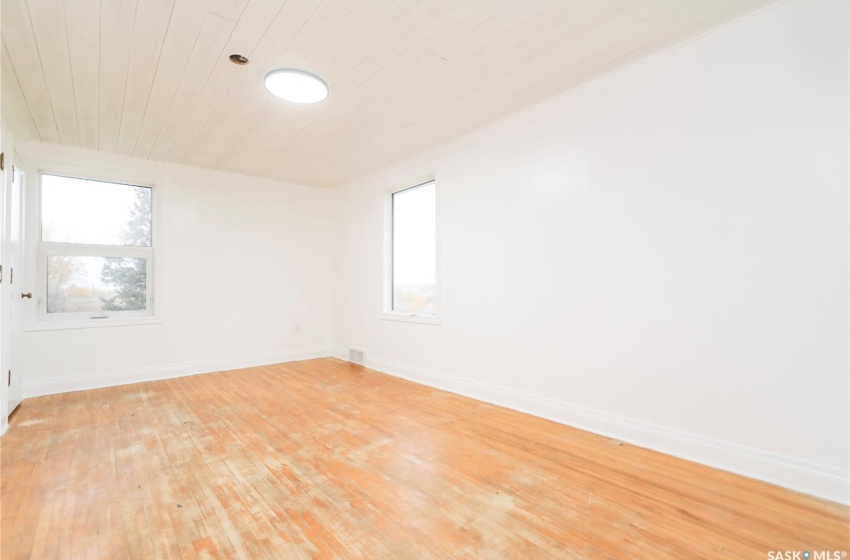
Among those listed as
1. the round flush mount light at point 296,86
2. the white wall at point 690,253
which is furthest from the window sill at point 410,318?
the round flush mount light at point 296,86

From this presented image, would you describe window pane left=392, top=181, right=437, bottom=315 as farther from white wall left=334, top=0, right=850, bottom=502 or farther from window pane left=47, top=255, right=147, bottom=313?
window pane left=47, top=255, right=147, bottom=313

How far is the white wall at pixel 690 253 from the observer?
1957 mm

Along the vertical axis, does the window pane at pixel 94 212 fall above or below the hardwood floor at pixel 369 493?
above

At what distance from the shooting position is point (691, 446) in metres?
2.33

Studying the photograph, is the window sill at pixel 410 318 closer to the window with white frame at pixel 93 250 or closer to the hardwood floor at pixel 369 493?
the hardwood floor at pixel 369 493

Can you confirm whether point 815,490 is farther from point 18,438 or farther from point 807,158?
point 18,438

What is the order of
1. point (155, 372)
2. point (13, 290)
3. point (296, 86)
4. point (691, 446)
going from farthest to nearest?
point (155, 372) < point (13, 290) < point (296, 86) < point (691, 446)

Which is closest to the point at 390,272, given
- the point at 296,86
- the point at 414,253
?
the point at 414,253

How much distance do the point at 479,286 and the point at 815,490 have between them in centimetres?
247

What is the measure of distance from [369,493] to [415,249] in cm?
303

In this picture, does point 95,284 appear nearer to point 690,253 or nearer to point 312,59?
point 312,59

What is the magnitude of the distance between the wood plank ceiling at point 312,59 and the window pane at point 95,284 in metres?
1.32

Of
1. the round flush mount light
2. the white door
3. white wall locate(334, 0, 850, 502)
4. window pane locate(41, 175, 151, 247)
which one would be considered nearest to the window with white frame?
window pane locate(41, 175, 151, 247)

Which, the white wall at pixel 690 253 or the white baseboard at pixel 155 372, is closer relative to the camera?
the white wall at pixel 690 253
